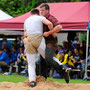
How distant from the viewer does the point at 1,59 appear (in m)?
15.1

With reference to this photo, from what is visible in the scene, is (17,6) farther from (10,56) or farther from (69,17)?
(69,17)

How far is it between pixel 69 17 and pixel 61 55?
4.98 ft

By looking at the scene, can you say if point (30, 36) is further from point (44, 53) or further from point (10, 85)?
point (10, 85)

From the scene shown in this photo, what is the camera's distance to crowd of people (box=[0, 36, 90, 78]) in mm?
13352

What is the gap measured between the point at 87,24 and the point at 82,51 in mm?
2191

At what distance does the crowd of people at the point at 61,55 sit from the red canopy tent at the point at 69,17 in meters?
1.28

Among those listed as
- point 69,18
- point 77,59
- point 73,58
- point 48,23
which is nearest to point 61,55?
point 73,58

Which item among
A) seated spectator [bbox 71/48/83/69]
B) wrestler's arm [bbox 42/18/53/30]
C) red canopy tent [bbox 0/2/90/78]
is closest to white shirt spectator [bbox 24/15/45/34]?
wrestler's arm [bbox 42/18/53/30]

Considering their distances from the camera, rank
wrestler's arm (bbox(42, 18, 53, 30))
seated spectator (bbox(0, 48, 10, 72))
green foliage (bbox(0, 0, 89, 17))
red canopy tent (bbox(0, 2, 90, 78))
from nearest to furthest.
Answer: wrestler's arm (bbox(42, 18, 53, 30))
red canopy tent (bbox(0, 2, 90, 78))
seated spectator (bbox(0, 48, 10, 72))
green foliage (bbox(0, 0, 89, 17))

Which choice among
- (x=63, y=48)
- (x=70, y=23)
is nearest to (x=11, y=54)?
(x=63, y=48)

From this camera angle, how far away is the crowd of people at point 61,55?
1335 cm

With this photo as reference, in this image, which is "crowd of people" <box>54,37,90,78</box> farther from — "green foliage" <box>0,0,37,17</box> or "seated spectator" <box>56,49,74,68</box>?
"green foliage" <box>0,0,37,17</box>

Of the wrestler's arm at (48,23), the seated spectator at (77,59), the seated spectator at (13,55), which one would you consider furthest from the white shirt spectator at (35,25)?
the seated spectator at (13,55)

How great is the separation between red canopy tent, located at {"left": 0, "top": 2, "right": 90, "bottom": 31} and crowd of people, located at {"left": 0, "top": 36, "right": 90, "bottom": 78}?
4.21ft
